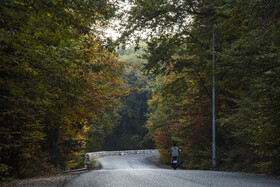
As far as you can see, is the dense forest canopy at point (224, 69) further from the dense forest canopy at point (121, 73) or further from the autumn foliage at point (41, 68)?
the autumn foliage at point (41, 68)

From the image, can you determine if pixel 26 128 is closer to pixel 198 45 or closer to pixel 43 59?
pixel 43 59

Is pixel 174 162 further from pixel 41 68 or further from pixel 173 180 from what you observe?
pixel 41 68

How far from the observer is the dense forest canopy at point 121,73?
799 cm

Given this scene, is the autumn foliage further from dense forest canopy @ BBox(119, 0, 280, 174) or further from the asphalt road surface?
the asphalt road surface

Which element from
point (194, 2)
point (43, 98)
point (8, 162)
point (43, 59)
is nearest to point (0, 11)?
point (43, 59)

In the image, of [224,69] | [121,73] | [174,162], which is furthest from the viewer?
[174,162]

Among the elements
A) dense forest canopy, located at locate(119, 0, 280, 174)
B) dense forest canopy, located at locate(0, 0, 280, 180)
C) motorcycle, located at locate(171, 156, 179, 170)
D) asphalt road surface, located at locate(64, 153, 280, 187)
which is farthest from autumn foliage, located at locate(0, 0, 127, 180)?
motorcycle, located at locate(171, 156, 179, 170)

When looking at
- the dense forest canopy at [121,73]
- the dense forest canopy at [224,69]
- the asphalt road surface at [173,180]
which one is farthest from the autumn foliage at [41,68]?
the asphalt road surface at [173,180]

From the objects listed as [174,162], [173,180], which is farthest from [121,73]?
[173,180]

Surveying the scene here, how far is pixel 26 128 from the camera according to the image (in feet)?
40.4

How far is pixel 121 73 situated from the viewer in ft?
59.0

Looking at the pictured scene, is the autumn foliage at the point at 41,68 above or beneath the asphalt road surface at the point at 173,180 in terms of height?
above

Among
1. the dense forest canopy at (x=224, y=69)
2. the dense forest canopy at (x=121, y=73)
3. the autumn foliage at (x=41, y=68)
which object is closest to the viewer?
the autumn foliage at (x=41, y=68)

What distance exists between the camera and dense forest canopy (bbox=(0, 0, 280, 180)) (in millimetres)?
7986
